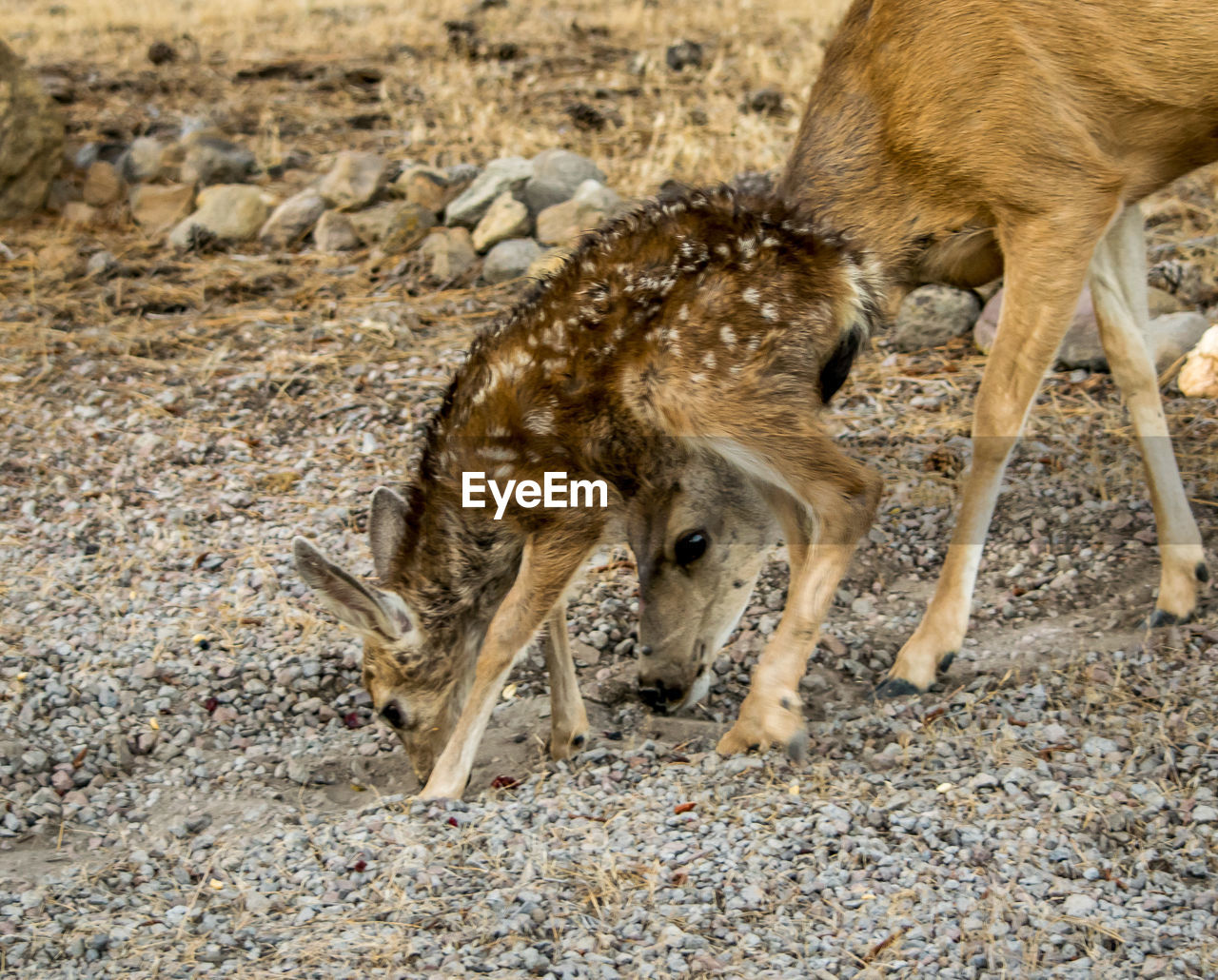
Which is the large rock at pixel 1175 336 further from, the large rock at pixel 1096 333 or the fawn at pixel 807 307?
the fawn at pixel 807 307

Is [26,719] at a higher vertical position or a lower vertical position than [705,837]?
lower

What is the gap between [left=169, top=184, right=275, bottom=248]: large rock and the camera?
9.90 metres

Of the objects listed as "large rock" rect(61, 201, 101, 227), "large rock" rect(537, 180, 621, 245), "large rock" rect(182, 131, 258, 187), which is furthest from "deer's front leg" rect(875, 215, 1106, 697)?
"large rock" rect(61, 201, 101, 227)

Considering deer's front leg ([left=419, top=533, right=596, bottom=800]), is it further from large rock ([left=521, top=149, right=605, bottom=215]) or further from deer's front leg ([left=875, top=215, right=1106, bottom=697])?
large rock ([left=521, top=149, right=605, bottom=215])

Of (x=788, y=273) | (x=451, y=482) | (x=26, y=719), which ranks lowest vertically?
(x=26, y=719)

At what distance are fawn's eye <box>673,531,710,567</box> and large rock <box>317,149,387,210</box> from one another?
18.6ft

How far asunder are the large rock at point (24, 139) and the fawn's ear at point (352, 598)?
7.04 metres

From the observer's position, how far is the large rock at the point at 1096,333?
7.01m

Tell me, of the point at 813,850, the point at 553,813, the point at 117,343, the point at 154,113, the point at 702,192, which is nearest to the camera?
the point at 813,850

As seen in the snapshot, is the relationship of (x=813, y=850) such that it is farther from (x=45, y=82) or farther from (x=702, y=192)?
(x=45, y=82)

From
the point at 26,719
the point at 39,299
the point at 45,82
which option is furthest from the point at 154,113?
the point at 26,719

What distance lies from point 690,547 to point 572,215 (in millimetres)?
4390

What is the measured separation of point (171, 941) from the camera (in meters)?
3.76

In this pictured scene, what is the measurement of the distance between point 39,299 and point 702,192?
5783 mm
